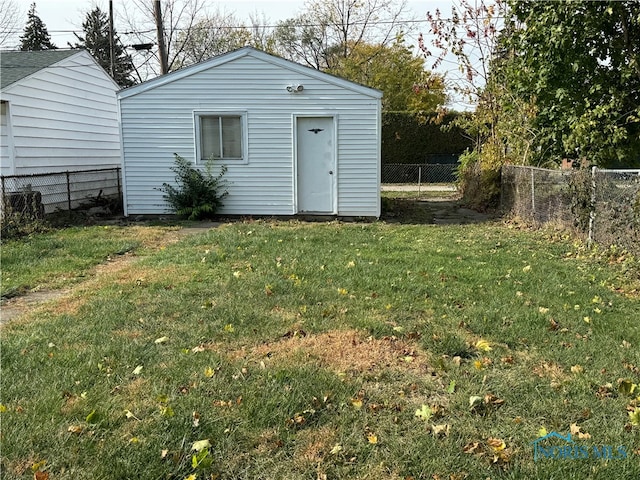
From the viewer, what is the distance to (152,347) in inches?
144

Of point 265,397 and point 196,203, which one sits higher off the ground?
point 196,203

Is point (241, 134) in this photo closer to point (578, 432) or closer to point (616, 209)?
point (616, 209)

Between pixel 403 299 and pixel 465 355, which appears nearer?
pixel 465 355

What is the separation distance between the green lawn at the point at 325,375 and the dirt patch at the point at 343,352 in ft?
0.05

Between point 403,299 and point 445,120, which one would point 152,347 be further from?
point 445,120

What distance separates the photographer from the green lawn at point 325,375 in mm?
2422

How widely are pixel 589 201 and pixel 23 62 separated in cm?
1221

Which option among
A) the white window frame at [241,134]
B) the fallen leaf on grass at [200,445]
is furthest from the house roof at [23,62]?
the fallen leaf on grass at [200,445]

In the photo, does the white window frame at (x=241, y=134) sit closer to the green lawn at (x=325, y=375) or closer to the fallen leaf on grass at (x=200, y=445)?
the green lawn at (x=325, y=375)

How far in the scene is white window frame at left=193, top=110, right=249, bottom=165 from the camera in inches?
431

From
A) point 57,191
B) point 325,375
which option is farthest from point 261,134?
point 325,375

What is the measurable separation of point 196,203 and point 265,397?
840 cm

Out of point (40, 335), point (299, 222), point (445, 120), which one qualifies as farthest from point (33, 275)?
point (445, 120)

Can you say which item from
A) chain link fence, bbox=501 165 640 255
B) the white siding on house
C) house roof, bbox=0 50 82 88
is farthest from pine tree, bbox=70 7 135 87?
chain link fence, bbox=501 165 640 255
